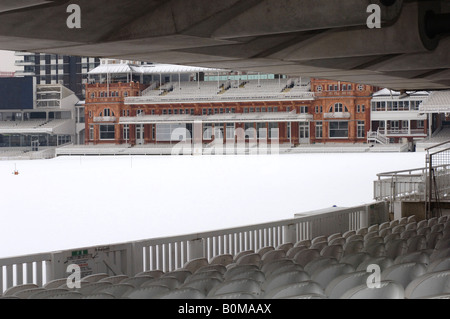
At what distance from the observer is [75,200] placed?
2778 centimetres

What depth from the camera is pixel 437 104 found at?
7231cm

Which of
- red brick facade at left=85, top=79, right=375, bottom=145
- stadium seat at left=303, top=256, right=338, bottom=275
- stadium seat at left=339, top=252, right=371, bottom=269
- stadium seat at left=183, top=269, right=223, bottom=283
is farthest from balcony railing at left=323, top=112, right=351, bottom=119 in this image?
stadium seat at left=183, top=269, right=223, bottom=283

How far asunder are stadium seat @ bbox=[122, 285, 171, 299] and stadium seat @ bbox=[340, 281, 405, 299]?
150cm

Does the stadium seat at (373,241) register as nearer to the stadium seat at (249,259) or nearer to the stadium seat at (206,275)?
the stadium seat at (249,259)

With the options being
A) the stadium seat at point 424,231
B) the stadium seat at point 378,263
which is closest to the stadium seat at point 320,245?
the stadium seat at point 424,231

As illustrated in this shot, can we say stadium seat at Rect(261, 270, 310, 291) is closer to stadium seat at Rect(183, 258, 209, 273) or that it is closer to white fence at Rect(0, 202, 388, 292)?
stadium seat at Rect(183, 258, 209, 273)

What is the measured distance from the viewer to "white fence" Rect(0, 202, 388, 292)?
Result: 857cm

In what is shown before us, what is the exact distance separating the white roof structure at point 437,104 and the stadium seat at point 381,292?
6870cm

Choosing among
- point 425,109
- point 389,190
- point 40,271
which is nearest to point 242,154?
point 425,109

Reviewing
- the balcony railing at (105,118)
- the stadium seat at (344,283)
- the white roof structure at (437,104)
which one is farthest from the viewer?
the balcony railing at (105,118)

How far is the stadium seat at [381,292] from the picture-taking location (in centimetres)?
445
